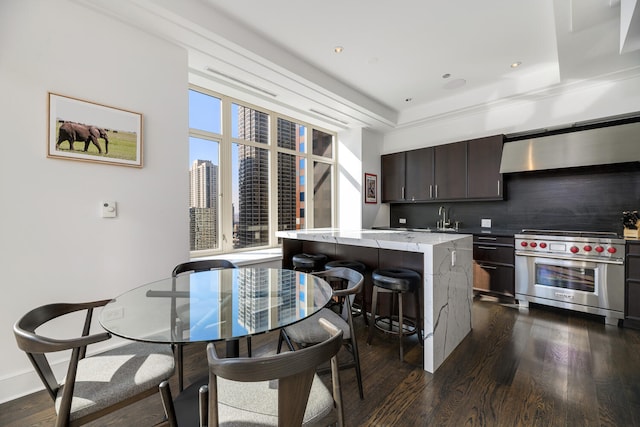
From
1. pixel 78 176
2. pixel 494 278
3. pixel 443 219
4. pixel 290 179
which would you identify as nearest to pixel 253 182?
pixel 290 179

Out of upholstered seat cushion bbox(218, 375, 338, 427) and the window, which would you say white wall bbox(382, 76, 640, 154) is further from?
upholstered seat cushion bbox(218, 375, 338, 427)

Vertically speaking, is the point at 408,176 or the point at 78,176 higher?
the point at 408,176

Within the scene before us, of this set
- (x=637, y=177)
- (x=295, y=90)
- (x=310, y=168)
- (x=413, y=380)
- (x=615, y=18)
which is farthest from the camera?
(x=310, y=168)

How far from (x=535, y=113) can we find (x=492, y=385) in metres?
3.59

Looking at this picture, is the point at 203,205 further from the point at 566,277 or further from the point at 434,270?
the point at 566,277

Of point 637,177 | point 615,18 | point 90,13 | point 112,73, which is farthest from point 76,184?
point 637,177

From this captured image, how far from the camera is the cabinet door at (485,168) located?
3.92m

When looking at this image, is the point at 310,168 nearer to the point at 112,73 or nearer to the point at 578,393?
the point at 112,73

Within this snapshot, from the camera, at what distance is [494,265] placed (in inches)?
142

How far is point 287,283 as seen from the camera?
1.91 metres

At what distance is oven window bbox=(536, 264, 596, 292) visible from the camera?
300 cm

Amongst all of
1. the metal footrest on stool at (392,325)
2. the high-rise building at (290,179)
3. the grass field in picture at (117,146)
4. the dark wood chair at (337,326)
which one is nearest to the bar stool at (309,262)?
the metal footrest on stool at (392,325)

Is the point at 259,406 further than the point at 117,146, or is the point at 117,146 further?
the point at 117,146

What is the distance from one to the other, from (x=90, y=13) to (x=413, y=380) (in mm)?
3711
